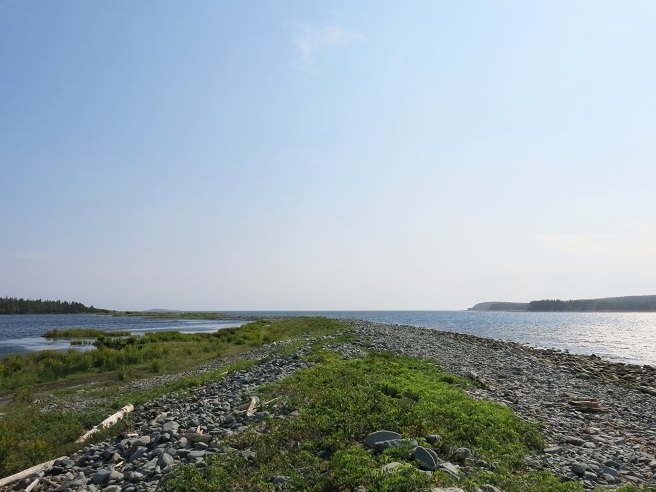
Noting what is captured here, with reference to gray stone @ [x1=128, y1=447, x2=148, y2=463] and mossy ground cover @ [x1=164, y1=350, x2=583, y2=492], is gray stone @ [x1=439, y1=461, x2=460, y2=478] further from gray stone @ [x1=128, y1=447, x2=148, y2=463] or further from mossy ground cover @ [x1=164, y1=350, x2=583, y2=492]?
gray stone @ [x1=128, y1=447, x2=148, y2=463]

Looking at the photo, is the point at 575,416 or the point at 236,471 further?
the point at 575,416

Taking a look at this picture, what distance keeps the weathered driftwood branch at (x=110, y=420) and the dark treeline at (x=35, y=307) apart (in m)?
193

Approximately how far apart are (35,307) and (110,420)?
200409 millimetres

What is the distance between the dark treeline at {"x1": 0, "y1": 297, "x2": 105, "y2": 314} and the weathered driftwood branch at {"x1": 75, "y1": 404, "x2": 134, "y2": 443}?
193291 mm

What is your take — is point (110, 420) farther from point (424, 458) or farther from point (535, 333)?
point (535, 333)

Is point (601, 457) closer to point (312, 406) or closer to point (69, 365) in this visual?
point (312, 406)

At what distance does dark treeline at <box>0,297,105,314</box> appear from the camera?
17026 centimetres

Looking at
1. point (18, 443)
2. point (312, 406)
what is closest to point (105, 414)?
point (18, 443)

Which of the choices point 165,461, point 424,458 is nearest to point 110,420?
point 165,461

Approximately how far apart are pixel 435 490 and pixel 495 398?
363 inches

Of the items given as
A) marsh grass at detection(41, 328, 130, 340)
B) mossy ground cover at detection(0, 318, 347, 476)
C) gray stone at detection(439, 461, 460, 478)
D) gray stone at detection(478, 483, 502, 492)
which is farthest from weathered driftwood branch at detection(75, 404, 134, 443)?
marsh grass at detection(41, 328, 130, 340)

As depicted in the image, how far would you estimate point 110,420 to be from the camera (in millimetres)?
13516

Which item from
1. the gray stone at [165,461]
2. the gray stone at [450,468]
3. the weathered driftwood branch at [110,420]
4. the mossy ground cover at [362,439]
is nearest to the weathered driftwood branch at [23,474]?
the weathered driftwood branch at [110,420]

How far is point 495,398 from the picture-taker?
14.4m
